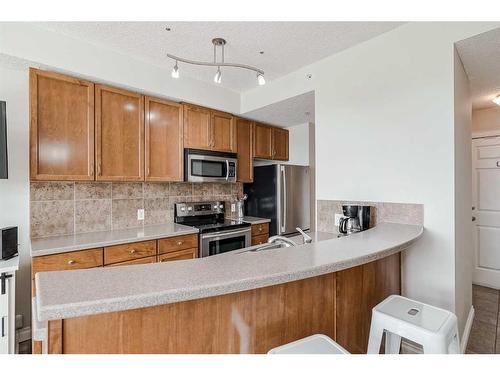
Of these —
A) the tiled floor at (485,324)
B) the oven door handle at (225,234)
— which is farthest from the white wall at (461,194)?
the oven door handle at (225,234)

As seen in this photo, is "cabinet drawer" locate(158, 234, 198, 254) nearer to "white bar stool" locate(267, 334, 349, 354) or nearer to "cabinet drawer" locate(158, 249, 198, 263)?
"cabinet drawer" locate(158, 249, 198, 263)

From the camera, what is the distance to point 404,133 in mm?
1984

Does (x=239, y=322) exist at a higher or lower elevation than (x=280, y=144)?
lower

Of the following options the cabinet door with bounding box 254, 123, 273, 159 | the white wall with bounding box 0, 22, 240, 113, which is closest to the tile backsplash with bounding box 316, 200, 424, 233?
the cabinet door with bounding box 254, 123, 273, 159

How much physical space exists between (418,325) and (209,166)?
2507mm

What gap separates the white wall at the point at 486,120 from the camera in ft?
10.6

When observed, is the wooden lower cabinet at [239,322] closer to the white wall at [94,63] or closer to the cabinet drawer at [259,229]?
the cabinet drawer at [259,229]

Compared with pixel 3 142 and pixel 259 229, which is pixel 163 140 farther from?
pixel 259 229

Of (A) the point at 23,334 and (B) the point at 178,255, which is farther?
(B) the point at 178,255

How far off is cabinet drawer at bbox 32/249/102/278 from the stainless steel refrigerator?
2.08 m

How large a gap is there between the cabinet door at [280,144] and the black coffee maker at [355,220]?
2.08 meters

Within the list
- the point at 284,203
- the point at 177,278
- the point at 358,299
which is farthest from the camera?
the point at 284,203

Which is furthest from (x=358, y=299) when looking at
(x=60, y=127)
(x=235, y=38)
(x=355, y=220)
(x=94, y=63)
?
(x=94, y=63)

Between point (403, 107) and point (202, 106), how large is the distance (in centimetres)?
210
